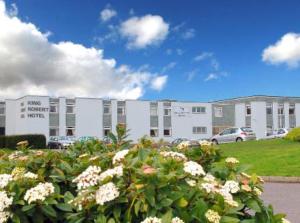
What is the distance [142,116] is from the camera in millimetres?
65625

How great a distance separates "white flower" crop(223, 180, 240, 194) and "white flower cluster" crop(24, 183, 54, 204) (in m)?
1.25

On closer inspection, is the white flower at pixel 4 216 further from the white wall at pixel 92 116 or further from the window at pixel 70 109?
the white wall at pixel 92 116

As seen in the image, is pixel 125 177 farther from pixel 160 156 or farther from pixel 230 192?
pixel 230 192

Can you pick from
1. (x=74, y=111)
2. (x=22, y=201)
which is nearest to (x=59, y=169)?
(x=22, y=201)

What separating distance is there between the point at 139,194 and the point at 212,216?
0.48m

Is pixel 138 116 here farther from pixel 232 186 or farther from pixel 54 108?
pixel 232 186

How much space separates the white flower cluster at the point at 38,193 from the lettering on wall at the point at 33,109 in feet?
→ 188

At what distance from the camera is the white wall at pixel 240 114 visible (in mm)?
72750

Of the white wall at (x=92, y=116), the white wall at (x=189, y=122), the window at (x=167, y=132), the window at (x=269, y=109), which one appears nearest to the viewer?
the white wall at (x=92, y=116)

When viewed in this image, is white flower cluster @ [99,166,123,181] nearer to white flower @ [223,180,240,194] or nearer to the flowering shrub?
the flowering shrub

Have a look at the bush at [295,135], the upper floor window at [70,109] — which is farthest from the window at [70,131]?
the bush at [295,135]

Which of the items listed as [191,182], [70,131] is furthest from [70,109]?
[191,182]

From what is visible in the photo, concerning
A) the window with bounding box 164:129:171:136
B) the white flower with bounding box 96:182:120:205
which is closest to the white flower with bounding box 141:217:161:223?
the white flower with bounding box 96:182:120:205

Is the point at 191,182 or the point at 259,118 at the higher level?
→ the point at 259,118
